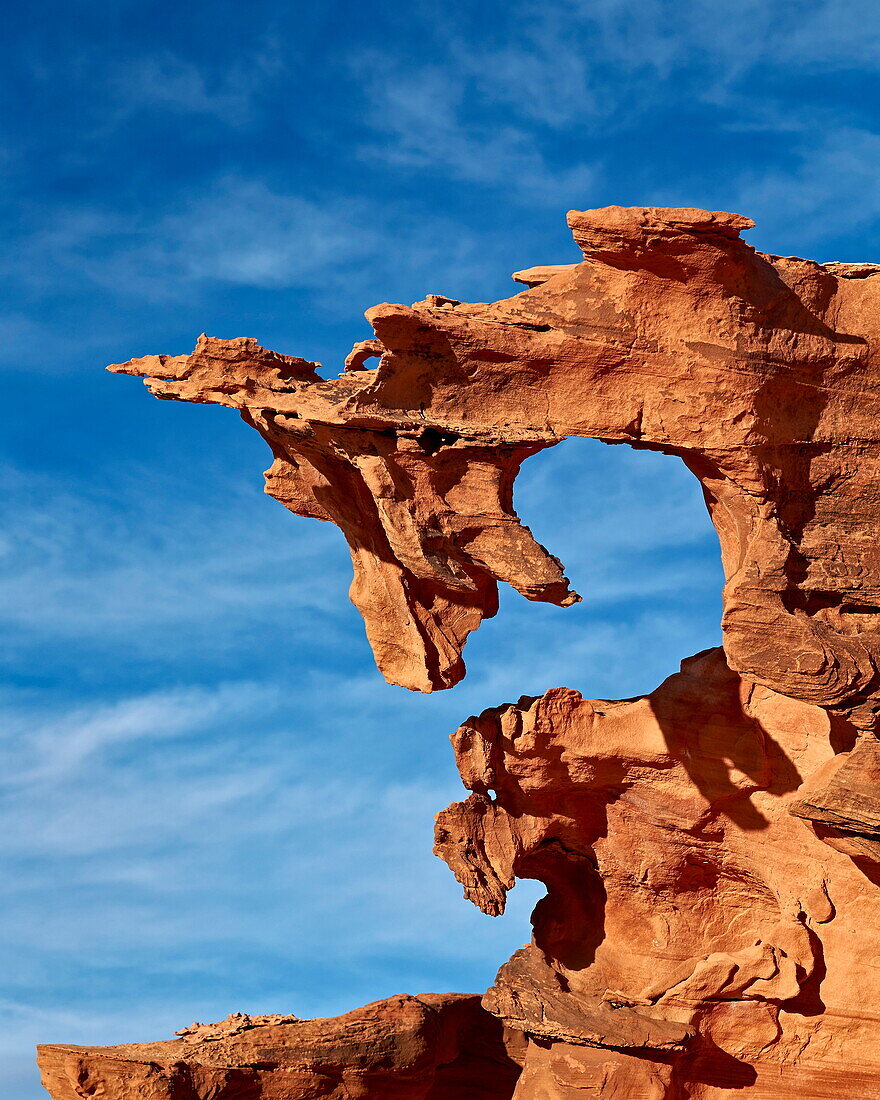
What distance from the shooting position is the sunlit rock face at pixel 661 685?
36.8 feet

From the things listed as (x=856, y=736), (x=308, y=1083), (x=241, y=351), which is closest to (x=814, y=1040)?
(x=856, y=736)

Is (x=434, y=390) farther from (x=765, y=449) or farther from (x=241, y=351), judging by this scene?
(x=765, y=449)

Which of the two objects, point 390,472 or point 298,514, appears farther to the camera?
point 298,514

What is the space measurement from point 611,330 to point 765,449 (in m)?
1.29

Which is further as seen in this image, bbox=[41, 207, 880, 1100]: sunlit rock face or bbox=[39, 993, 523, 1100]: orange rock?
bbox=[39, 993, 523, 1100]: orange rock

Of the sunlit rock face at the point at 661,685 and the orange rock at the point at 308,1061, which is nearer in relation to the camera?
the sunlit rock face at the point at 661,685

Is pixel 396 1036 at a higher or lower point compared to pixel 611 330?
lower

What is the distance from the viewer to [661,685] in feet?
42.3

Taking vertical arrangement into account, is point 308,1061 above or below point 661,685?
below

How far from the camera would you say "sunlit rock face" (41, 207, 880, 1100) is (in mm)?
11203

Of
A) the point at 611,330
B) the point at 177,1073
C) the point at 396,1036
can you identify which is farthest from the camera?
the point at 396,1036

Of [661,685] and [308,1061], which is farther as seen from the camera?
[661,685]

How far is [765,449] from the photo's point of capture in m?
11.3

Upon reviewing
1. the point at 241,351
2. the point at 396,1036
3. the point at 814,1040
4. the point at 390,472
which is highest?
the point at 241,351
